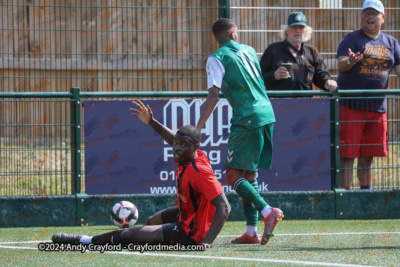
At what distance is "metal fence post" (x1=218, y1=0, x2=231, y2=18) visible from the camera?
10.6 meters

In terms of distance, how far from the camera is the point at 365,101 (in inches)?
397

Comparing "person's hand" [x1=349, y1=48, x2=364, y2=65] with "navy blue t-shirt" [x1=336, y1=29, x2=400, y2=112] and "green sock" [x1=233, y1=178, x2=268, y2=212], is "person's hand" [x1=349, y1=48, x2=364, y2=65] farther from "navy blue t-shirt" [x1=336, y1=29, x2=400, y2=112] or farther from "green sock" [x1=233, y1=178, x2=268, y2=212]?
"green sock" [x1=233, y1=178, x2=268, y2=212]

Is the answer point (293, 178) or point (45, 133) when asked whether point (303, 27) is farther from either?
point (45, 133)

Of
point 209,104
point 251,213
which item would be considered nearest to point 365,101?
point 251,213

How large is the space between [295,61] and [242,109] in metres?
2.57


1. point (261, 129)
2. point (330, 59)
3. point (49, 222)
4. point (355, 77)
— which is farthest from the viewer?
point (330, 59)

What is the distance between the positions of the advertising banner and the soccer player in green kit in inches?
74.8

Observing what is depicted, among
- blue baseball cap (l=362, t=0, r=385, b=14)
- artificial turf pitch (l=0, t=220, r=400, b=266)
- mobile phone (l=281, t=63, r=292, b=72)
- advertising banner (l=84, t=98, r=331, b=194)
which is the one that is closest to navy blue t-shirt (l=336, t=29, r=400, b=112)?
blue baseball cap (l=362, t=0, r=385, b=14)

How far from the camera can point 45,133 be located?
980 centimetres

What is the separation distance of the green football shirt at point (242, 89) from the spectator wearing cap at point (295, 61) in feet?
6.91

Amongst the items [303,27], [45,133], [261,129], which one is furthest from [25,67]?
[261,129]

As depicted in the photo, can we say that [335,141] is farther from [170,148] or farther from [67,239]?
[67,239]

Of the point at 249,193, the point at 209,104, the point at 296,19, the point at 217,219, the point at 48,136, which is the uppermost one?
the point at 296,19

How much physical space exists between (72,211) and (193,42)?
3.86 m
